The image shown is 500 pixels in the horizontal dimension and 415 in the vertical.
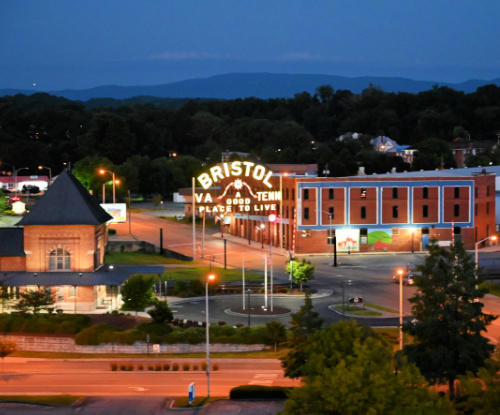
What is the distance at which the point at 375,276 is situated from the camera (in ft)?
270

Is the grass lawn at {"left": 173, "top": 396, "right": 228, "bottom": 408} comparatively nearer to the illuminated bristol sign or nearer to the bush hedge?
the bush hedge

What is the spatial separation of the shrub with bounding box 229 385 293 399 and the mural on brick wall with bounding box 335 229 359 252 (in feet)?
193

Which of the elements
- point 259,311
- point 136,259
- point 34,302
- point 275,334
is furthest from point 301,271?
point 136,259

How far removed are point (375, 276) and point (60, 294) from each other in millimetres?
29877

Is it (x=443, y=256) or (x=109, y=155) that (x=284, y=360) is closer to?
(x=443, y=256)

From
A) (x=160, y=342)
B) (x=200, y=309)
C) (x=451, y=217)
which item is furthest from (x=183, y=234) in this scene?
(x=160, y=342)

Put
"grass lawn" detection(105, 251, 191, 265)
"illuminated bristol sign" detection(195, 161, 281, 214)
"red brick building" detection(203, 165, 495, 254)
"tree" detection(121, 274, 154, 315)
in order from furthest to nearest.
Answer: "red brick building" detection(203, 165, 495, 254) → "grass lawn" detection(105, 251, 191, 265) → "illuminated bristol sign" detection(195, 161, 281, 214) → "tree" detection(121, 274, 154, 315)

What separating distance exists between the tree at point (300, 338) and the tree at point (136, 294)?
Result: 19.4 m

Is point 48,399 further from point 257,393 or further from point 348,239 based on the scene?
point 348,239

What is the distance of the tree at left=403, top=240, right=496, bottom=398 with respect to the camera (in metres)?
38.6

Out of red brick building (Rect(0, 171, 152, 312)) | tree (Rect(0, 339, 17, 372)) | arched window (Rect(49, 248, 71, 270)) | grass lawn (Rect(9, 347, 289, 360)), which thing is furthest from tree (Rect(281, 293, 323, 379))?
arched window (Rect(49, 248, 71, 270))

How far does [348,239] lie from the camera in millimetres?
99500

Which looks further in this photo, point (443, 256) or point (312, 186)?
point (312, 186)

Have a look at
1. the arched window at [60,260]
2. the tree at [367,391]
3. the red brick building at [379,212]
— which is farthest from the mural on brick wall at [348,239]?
the tree at [367,391]
